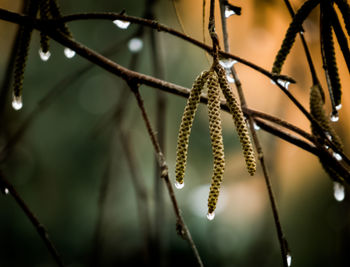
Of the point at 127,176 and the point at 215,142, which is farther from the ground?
the point at 127,176

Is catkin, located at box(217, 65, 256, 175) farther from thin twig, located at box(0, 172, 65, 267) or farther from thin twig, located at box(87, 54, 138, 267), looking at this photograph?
thin twig, located at box(87, 54, 138, 267)

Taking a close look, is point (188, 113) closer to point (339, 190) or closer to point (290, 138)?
point (290, 138)

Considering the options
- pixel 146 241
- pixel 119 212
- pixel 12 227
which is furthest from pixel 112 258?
pixel 146 241

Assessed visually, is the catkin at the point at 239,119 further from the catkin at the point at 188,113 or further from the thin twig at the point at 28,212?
the thin twig at the point at 28,212

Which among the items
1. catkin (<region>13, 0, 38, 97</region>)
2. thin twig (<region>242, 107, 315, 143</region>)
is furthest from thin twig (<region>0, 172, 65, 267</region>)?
thin twig (<region>242, 107, 315, 143</region>)

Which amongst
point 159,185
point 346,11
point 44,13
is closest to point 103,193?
point 159,185

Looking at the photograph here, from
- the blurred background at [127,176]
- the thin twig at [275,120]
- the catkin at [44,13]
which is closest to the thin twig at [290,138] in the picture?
the thin twig at [275,120]

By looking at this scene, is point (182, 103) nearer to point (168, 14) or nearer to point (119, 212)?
point (168, 14)

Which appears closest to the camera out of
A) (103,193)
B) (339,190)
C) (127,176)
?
(339,190)
